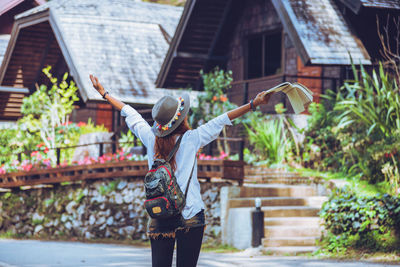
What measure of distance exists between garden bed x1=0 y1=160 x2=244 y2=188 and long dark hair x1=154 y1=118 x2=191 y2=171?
9.16 meters

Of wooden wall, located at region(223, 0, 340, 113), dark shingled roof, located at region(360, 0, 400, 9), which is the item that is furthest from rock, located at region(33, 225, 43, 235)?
dark shingled roof, located at region(360, 0, 400, 9)

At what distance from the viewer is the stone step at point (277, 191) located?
48.6 feet

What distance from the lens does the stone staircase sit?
1262 centimetres

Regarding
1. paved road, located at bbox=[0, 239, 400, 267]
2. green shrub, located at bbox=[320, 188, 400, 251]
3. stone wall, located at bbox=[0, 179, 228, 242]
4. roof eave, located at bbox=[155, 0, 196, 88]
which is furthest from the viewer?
roof eave, located at bbox=[155, 0, 196, 88]

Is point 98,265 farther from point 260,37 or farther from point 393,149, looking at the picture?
point 260,37

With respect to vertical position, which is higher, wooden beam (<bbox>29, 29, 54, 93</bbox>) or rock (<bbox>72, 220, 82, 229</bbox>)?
wooden beam (<bbox>29, 29, 54, 93</bbox>)

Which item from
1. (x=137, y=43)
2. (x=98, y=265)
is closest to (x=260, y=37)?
(x=137, y=43)

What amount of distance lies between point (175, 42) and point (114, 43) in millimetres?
3548

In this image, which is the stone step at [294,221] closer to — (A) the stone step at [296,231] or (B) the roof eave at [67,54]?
(A) the stone step at [296,231]

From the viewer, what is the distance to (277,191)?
1498 centimetres

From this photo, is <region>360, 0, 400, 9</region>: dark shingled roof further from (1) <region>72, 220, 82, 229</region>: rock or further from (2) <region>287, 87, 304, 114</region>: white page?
(2) <region>287, 87, 304, 114</region>: white page

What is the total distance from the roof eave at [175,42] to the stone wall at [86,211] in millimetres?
4665

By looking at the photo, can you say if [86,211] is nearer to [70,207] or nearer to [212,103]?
[70,207]

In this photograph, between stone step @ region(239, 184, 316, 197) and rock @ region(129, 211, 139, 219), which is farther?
rock @ region(129, 211, 139, 219)
